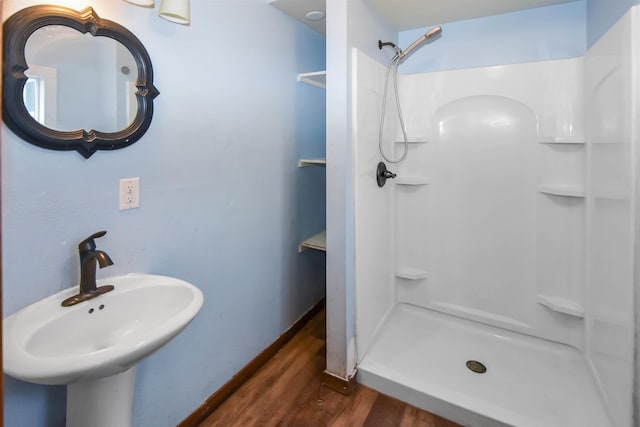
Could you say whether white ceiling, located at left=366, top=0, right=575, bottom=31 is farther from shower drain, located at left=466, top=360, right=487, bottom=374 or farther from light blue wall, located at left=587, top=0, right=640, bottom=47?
shower drain, located at left=466, top=360, right=487, bottom=374

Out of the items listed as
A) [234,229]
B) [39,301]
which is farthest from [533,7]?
[39,301]

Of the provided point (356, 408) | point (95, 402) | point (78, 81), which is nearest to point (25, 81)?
point (78, 81)

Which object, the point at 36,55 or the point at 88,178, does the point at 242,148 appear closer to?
the point at 88,178

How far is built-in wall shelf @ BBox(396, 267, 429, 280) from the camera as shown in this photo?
2525mm

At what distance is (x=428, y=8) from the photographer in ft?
6.79

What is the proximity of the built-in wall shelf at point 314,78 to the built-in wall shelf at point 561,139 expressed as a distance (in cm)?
138

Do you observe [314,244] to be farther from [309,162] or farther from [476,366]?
[476,366]

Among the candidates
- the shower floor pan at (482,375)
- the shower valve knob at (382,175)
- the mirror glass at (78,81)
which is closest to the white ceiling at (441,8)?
the shower valve knob at (382,175)

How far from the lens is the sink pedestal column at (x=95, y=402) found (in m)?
1.08

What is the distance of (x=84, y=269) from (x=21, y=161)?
38 centimetres

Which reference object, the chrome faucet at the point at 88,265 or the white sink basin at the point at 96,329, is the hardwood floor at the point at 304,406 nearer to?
the white sink basin at the point at 96,329

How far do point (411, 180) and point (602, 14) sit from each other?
1295mm

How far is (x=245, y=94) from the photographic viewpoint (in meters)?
1.84

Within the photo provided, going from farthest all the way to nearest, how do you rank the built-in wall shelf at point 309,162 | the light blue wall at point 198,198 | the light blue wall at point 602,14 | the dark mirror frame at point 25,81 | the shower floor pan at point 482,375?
the built-in wall shelf at point 309,162, the shower floor pan at point 482,375, the light blue wall at point 602,14, the light blue wall at point 198,198, the dark mirror frame at point 25,81
